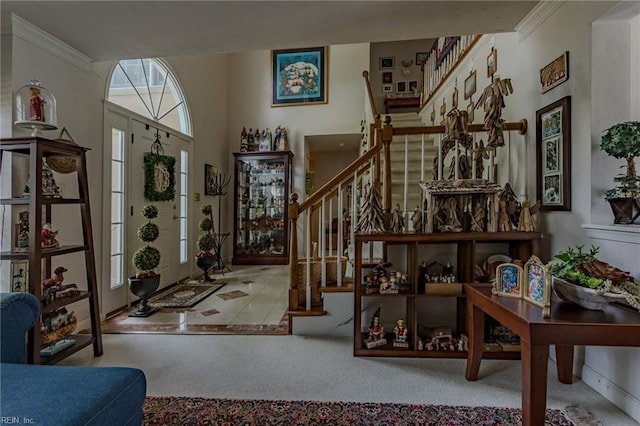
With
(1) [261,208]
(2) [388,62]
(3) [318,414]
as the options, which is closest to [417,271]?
(3) [318,414]

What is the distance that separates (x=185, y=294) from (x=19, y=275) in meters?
1.90

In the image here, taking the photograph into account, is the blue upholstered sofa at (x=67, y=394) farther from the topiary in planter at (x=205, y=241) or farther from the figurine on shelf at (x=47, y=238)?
the topiary in planter at (x=205, y=241)

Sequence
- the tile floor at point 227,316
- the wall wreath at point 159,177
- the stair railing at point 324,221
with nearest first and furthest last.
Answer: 1. the stair railing at point 324,221
2. the tile floor at point 227,316
3. the wall wreath at point 159,177

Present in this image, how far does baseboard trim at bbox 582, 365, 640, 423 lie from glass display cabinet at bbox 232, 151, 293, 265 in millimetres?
4712

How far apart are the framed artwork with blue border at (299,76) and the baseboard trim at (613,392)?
551cm

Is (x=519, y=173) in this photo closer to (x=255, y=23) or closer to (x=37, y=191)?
(x=255, y=23)

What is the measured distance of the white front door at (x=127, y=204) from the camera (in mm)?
3408

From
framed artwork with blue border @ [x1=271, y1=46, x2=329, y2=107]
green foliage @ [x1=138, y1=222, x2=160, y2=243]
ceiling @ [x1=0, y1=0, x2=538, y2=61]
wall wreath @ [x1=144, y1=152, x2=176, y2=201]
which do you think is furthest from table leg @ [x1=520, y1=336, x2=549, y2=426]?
framed artwork with blue border @ [x1=271, y1=46, x2=329, y2=107]

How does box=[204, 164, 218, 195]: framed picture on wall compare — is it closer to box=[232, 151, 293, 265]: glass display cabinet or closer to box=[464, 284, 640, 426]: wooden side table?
box=[232, 151, 293, 265]: glass display cabinet

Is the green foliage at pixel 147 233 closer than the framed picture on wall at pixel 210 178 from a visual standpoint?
Yes

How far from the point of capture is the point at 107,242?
3373 millimetres

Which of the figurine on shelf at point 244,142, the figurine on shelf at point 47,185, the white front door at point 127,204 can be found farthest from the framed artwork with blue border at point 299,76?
the figurine on shelf at point 47,185

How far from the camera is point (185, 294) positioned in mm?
4168

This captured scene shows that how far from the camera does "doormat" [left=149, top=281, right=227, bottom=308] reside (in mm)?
3764
